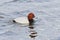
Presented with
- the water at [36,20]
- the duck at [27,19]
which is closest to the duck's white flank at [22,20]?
the duck at [27,19]

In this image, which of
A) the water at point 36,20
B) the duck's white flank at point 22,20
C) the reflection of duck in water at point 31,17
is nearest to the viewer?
the water at point 36,20

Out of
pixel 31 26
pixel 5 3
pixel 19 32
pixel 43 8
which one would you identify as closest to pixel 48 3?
pixel 43 8

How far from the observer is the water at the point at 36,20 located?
1108 cm

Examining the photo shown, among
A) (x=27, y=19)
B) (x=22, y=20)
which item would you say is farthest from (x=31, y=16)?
(x=22, y=20)

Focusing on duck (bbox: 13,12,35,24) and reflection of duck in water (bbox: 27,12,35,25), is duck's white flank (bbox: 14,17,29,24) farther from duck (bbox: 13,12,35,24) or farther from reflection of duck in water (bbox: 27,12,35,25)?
reflection of duck in water (bbox: 27,12,35,25)

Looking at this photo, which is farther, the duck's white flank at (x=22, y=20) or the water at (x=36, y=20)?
the duck's white flank at (x=22, y=20)

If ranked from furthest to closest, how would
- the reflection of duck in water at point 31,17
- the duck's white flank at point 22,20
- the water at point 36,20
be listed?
the reflection of duck in water at point 31,17
the duck's white flank at point 22,20
the water at point 36,20

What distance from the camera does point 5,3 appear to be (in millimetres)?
15500

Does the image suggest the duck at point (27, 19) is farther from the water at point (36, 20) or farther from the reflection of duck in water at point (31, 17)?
the water at point (36, 20)

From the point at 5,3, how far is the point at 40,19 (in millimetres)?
3092

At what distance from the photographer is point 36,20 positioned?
43.5ft

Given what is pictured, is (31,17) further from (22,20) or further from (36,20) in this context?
(22,20)

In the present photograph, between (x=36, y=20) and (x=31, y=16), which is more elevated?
(x=31, y=16)

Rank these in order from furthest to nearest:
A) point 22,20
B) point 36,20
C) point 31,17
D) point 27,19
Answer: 1. point 31,17
2. point 27,19
3. point 36,20
4. point 22,20
